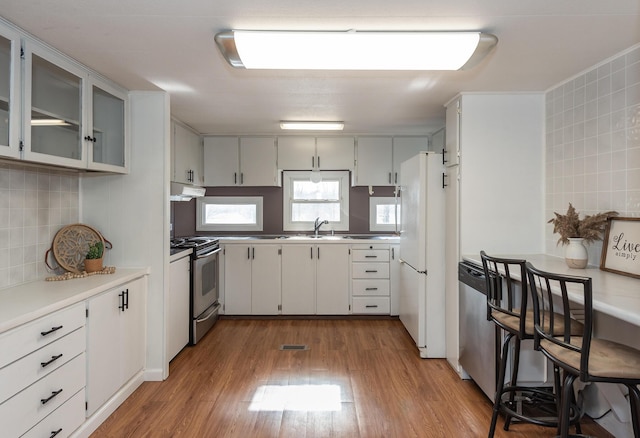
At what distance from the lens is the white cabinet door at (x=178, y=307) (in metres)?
2.85

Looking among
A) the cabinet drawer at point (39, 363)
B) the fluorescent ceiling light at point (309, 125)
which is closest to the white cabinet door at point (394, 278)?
the fluorescent ceiling light at point (309, 125)

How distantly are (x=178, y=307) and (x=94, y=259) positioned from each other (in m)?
0.83

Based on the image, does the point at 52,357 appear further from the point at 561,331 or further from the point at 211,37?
the point at 561,331

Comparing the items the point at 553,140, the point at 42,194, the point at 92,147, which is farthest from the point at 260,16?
the point at 553,140

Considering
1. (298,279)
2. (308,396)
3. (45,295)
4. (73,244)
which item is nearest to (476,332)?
(308,396)

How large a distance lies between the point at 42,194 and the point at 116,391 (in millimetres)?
1359

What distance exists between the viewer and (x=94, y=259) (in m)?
2.40

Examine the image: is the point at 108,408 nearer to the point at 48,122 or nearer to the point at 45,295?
the point at 45,295

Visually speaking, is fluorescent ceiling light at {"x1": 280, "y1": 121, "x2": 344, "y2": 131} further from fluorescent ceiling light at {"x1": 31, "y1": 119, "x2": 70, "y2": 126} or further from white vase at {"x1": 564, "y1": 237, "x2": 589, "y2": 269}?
white vase at {"x1": 564, "y1": 237, "x2": 589, "y2": 269}

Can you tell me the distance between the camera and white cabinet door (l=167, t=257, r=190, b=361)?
112 inches

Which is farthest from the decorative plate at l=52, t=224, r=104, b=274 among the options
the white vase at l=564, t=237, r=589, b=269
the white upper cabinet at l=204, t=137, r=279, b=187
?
the white vase at l=564, t=237, r=589, b=269

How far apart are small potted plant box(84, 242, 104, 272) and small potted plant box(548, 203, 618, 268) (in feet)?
9.90

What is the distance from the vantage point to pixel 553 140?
2576mm

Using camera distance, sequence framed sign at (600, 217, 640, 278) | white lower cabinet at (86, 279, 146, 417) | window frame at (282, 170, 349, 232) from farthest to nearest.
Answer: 1. window frame at (282, 170, 349, 232)
2. white lower cabinet at (86, 279, 146, 417)
3. framed sign at (600, 217, 640, 278)
